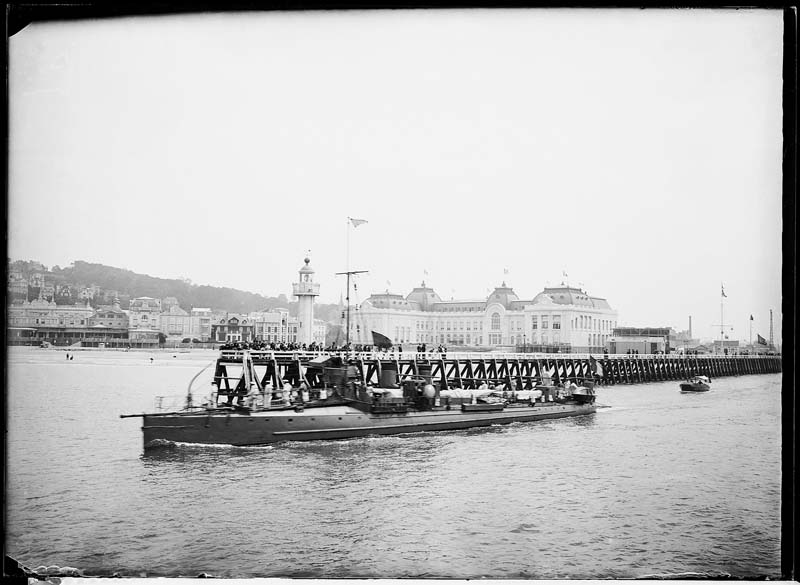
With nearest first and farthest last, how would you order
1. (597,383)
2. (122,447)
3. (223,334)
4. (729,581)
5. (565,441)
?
(729,581), (122,447), (223,334), (565,441), (597,383)

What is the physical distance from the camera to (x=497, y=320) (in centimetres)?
508

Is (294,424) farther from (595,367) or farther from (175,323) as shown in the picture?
(595,367)

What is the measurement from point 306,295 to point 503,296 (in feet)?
5.09

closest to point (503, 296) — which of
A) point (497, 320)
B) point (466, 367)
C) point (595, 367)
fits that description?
point (497, 320)

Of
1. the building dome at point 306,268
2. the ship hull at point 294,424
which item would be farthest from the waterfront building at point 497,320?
the ship hull at point 294,424

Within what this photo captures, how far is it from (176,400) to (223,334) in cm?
112

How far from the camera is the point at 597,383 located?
7.32m

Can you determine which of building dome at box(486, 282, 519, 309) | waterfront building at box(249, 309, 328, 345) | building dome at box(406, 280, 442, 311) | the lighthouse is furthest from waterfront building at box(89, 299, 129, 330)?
building dome at box(486, 282, 519, 309)

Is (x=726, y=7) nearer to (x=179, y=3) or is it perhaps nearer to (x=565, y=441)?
(x=179, y=3)

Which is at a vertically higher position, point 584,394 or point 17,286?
point 17,286

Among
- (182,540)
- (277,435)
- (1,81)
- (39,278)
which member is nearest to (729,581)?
(182,540)

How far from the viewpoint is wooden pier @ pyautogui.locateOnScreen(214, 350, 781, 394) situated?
583cm

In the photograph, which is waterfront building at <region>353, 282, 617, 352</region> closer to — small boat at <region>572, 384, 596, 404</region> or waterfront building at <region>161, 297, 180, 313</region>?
small boat at <region>572, 384, 596, 404</region>

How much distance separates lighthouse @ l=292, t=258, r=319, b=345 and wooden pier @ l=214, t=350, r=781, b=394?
2.34 ft
